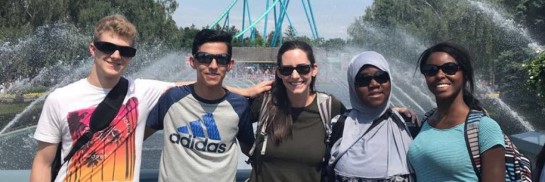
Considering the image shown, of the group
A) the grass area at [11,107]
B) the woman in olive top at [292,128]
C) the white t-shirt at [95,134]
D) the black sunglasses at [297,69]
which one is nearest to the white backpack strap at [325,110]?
the woman in olive top at [292,128]

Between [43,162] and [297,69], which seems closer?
[43,162]

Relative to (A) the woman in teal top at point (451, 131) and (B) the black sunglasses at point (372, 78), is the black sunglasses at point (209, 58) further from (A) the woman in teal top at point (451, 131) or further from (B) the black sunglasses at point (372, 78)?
(A) the woman in teal top at point (451, 131)

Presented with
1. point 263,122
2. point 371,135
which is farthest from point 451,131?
point 263,122

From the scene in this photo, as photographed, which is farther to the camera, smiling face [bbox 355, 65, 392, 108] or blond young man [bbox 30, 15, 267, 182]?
smiling face [bbox 355, 65, 392, 108]

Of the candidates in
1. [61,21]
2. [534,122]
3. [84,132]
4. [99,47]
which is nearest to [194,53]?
[99,47]

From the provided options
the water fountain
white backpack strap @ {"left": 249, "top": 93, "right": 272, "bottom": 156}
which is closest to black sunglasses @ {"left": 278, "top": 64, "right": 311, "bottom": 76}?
white backpack strap @ {"left": 249, "top": 93, "right": 272, "bottom": 156}

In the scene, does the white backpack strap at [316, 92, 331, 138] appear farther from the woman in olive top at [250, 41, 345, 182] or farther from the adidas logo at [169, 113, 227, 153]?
the adidas logo at [169, 113, 227, 153]

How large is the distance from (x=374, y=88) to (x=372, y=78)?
41 mm

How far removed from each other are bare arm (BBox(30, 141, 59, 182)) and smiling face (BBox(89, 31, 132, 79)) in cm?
32

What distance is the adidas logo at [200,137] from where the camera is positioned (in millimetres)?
2459

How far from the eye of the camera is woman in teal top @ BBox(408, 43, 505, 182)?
6.91 ft

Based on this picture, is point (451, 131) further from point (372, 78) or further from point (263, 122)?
point (263, 122)

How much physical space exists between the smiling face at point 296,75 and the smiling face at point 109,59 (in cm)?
65

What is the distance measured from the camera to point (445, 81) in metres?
2.30
